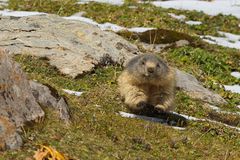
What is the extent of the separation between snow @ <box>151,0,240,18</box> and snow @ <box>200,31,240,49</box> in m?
3.39

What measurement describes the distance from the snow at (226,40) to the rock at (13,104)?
579 inches

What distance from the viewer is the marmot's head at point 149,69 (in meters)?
12.2

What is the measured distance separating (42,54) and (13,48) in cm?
80

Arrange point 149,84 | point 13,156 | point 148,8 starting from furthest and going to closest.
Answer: point 148,8 < point 149,84 < point 13,156

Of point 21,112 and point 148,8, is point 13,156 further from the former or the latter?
point 148,8

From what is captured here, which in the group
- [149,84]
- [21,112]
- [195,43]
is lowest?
[195,43]

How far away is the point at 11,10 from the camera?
77.5 feet

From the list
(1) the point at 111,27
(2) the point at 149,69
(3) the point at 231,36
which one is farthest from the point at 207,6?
(2) the point at 149,69

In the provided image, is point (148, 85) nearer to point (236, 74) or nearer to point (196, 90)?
point (196, 90)

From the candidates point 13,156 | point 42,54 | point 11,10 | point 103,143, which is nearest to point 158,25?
point 11,10

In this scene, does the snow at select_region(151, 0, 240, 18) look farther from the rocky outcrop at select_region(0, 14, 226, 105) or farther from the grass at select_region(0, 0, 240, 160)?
the rocky outcrop at select_region(0, 14, 226, 105)

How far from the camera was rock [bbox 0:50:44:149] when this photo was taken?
8117mm

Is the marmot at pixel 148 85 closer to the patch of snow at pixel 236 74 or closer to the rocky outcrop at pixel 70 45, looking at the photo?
the rocky outcrop at pixel 70 45

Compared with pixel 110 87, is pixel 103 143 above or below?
above
